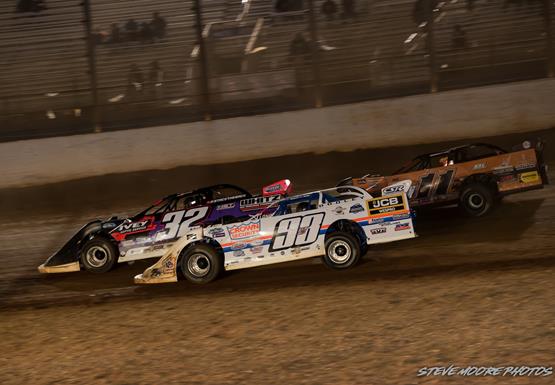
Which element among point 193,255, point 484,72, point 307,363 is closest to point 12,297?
point 193,255

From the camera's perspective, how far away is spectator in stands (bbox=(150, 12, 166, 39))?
17125 millimetres

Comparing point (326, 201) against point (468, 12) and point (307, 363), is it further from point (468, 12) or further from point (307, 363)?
point (468, 12)

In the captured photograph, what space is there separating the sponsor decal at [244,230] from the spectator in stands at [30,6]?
10.6 m

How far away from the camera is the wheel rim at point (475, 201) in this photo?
438 inches

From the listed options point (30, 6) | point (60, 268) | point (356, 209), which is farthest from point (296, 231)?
point (30, 6)

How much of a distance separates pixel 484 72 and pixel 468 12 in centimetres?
146

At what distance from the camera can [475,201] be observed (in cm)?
1115

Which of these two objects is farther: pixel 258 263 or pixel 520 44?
pixel 520 44

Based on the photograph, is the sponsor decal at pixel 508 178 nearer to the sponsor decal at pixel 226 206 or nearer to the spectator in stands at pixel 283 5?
the sponsor decal at pixel 226 206

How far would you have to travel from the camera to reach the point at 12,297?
945 centimetres

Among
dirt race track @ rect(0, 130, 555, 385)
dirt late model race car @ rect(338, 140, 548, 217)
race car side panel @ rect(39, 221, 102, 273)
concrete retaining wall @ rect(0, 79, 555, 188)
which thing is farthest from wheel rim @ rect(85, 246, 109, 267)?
concrete retaining wall @ rect(0, 79, 555, 188)

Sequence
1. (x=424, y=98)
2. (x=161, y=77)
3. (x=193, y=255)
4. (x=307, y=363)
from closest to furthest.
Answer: (x=307, y=363)
(x=193, y=255)
(x=424, y=98)
(x=161, y=77)

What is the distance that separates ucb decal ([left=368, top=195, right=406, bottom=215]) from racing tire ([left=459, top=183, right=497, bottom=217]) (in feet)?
8.01

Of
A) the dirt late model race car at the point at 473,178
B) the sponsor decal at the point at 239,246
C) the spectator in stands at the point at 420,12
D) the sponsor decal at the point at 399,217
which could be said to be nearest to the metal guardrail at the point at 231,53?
the spectator in stands at the point at 420,12
